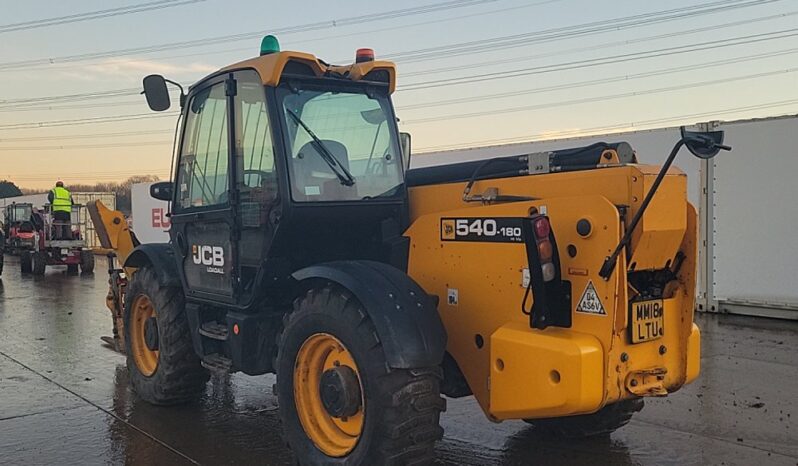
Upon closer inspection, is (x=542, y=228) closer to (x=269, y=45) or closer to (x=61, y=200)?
(x=269, y=45)

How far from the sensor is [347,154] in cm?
481

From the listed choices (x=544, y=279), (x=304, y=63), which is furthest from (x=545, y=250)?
(x=304, y=63)

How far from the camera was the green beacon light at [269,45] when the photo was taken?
4.93 metres

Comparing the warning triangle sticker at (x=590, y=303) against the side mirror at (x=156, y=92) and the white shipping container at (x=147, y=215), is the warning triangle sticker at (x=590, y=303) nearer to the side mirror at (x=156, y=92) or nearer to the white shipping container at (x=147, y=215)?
the side mirror at (x=156, y=92)

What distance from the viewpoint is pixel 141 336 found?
636 cm

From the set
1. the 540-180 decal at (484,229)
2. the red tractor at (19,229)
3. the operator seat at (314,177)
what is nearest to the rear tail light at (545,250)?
the 540-180 decal at (484,229)

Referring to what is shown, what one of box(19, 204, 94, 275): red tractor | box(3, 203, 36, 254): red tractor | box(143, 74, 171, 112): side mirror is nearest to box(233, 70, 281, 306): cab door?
box(143, 74, 171, 112): side mirror

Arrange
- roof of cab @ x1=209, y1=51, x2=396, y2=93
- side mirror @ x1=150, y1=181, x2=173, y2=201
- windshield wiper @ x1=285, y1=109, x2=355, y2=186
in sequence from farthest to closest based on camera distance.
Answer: side mirror @ x1=150, y1=181, x2=173, y2=201, windshield wiper @ x1=285, y1=109, x2=355, y2=186, roof of cab @ x1=209, y1=51, x2=396, y2=93

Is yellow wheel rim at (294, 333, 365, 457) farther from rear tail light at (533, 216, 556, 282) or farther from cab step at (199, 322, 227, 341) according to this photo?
rear tail light at (533, 216, 556, 282)

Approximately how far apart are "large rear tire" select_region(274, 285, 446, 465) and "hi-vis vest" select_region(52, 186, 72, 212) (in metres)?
17.3

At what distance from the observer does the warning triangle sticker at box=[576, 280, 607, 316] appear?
3.58 m

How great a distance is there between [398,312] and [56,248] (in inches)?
711

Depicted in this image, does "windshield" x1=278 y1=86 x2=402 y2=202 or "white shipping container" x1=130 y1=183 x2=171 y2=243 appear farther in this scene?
"white shipping container" x1=130 y1=183 x2=171 y2=243

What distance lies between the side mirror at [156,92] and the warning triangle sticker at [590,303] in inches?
134
